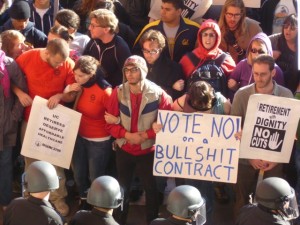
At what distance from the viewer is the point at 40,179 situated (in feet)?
18.5

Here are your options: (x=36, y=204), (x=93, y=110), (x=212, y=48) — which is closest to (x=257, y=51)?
(x=212, y=48)

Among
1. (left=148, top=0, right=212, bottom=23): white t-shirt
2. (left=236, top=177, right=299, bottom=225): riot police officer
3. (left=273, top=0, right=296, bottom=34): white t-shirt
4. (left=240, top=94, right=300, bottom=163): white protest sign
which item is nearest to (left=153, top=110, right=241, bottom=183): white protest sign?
(left=240, top=94, right=300, bottom=163): white protest sign

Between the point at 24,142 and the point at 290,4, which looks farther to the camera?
the point at 290,4

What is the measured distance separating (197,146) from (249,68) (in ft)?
3.53

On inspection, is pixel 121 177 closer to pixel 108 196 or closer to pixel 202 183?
pixel 202 183

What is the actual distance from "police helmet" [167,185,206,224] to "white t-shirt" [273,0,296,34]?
3758 mm

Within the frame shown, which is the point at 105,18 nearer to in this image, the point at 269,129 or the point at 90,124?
the point at 90,124

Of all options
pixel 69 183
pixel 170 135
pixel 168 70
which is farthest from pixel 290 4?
pixel 69 183

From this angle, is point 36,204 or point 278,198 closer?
point 278,198

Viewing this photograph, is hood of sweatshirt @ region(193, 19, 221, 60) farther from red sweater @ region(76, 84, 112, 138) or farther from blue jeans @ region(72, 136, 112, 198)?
blue jeans @ region(72, 136, 112, 198)

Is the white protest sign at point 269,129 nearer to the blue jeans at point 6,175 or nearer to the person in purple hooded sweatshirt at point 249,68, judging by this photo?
the person in purple hooded sweatshirt at point 249,68

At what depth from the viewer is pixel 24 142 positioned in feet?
→ 23.9

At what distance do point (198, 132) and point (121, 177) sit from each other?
0.95m

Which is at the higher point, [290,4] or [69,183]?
[290,4]
